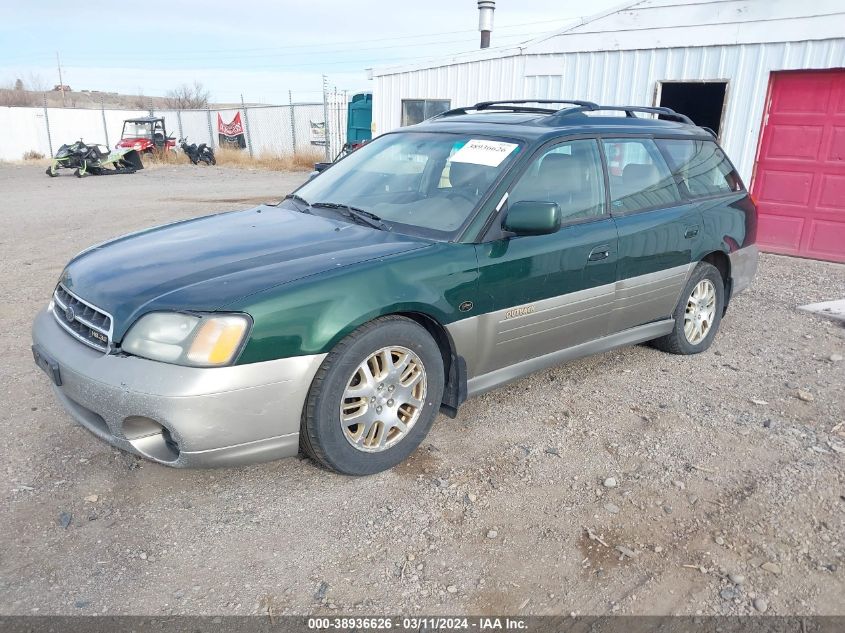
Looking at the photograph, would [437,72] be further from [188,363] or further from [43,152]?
[43,152]

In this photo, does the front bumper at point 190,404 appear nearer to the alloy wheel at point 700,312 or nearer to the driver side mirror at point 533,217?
the driver side mirror at point 533,217

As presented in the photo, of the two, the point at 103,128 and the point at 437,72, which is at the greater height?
the point at 437,72

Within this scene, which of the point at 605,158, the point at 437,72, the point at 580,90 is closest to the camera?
the point at 605,158

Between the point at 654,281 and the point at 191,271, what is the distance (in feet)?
9.48

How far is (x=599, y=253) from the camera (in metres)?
3.86

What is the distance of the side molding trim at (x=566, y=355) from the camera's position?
3.53 m

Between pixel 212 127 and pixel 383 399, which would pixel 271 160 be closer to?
pixel 212 127

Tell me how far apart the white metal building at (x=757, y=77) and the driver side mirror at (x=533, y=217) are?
6.78 m

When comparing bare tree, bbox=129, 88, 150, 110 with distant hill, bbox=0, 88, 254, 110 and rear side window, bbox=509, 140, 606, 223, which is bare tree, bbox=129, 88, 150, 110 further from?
rear side window, bbox=509, 140, 606, 223

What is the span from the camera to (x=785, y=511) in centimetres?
296

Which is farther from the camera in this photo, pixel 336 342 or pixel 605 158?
pixel 605 158

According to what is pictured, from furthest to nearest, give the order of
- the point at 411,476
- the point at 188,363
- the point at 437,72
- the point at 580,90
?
1. the point at 437,72
2. the point at 580,90
3. the point at 411,476
4. the point at 188,363

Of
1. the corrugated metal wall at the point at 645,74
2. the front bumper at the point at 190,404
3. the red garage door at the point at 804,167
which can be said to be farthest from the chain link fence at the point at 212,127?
the front bumper at the point at 190,404

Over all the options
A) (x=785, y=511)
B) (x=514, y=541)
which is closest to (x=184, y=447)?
(x=514, y=541)
